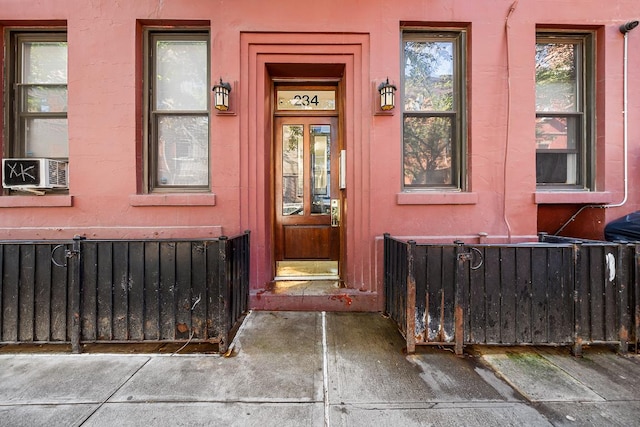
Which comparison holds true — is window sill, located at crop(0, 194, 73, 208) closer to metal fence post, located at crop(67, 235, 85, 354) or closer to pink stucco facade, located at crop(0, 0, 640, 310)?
pink stucco facade, located at crop(0, 0, 640, 310)

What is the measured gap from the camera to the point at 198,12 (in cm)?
442

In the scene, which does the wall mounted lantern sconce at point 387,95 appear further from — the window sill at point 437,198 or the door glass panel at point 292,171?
the door glass panel at point 292,171

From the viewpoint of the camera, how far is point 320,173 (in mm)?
5508

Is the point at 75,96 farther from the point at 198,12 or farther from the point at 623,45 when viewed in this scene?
the point at 623,45

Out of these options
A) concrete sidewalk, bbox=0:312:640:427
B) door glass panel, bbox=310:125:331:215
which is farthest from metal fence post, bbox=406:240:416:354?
door glass panel, bbox=310:125:331:215

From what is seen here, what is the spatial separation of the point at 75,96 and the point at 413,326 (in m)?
5.66

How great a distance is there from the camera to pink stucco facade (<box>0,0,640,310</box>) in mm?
4383

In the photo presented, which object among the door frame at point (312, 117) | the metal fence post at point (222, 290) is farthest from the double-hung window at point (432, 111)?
the metal fence post at point (222, 290)

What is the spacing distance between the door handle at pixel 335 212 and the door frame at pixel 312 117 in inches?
3.7

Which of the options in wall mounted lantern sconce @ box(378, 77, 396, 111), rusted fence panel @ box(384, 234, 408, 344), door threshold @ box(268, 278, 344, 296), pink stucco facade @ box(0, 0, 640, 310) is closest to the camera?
rusted fence panel @ box(384, 234, 408, 344)

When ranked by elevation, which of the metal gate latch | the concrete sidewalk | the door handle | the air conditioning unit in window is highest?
the air conditioning unit in window

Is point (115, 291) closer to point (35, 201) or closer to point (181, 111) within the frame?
point (35, 201)

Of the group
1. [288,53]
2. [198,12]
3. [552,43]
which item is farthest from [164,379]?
[552,43]

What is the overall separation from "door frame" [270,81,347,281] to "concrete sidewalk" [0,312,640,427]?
1.78 metres
